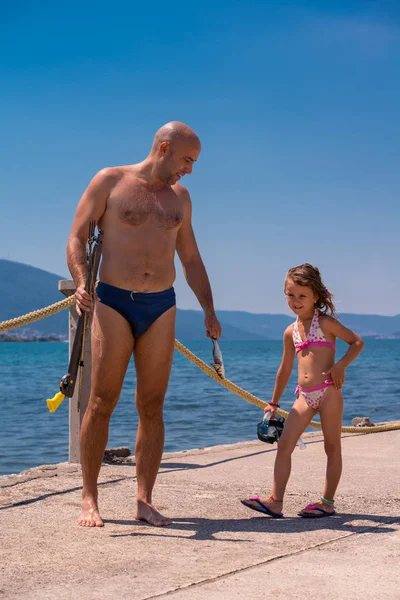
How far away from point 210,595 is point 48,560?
0.84m

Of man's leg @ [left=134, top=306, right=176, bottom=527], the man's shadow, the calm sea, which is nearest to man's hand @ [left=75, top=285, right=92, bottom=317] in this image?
man's leg @ [left=134, top=306, right=176, bottom=527]

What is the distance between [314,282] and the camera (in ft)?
15.5

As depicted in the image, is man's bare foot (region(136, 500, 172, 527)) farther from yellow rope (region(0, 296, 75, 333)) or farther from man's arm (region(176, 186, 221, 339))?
yellow rope (region(0, 296, 75, 333))

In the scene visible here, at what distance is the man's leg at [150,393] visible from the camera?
4.42 metres

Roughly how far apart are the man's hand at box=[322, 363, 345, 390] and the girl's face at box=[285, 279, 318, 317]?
0.33 meters

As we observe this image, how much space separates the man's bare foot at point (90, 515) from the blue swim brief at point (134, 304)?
0.84 metres

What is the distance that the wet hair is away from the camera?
473 centimetres

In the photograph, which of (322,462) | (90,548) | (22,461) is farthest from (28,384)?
(90,548)

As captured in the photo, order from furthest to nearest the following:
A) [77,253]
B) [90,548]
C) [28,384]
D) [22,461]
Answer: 1. [28,384]
2. [22,461]
3. [77,253]
4. [90,548]

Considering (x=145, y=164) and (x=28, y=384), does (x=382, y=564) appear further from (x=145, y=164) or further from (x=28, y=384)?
(x=28, y=384)

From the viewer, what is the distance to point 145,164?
451 centimetres

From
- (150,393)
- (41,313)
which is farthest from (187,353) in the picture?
(150,393)

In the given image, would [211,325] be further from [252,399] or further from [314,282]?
[252,399]

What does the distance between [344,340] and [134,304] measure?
3.68ft
